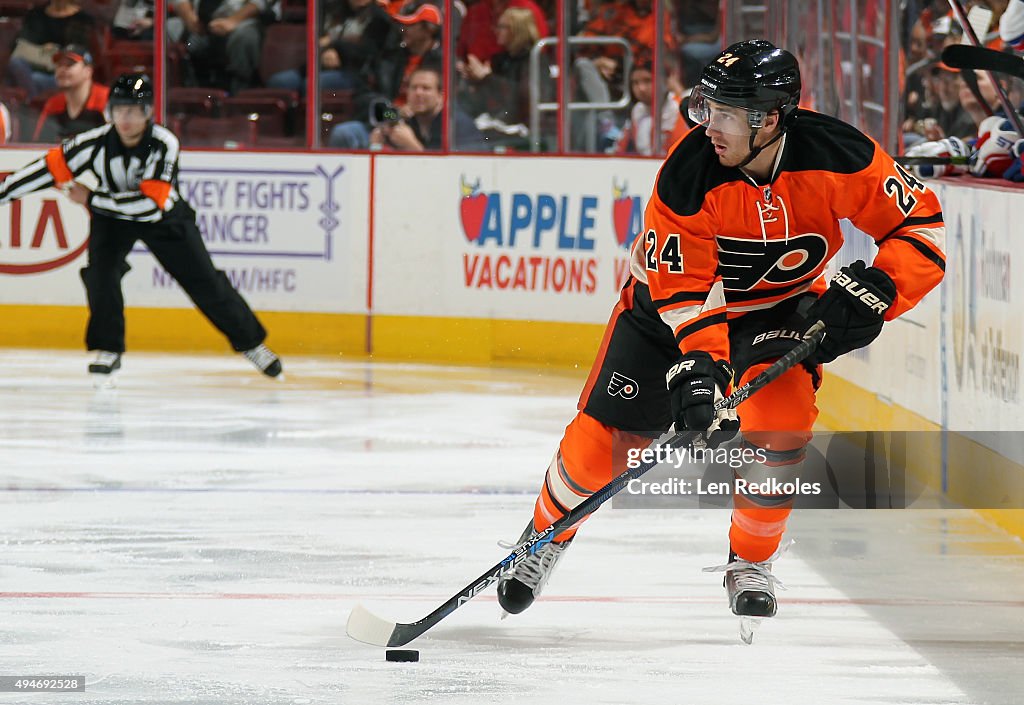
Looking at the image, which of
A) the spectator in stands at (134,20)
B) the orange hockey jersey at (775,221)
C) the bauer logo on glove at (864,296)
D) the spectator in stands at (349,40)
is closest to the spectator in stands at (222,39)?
the spectator in stands at (134,20)

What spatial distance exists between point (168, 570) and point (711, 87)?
5.97 feet

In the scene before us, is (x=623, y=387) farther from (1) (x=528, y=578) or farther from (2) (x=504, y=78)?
(2) (x=504, y=78)

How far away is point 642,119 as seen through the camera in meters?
8.52

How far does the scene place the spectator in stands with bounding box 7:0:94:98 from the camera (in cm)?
910

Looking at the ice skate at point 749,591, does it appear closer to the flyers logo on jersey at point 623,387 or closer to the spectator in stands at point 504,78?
the flyers logo on jersey at point 623,387

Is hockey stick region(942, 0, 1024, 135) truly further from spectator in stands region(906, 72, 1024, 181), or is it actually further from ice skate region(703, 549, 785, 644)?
ice skate region(703, 549, 785, 644)

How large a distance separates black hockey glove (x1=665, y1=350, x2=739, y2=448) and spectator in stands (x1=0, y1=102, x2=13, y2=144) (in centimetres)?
630

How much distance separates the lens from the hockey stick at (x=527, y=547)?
3434 millimetres

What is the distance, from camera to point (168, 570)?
4328mm

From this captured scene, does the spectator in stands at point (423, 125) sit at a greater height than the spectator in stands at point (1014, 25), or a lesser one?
lesser

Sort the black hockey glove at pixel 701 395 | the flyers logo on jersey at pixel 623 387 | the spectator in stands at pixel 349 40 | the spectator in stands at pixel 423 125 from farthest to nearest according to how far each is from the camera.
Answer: the spectator in stands at pixel 349 40 < the spectator in stands at pixel 423 125 < the flyers logo on jersey at pixel 623 387 < the black hockey glove at pixel 701 395

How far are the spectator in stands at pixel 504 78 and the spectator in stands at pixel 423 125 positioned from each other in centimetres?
11

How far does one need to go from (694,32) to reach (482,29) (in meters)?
0.98

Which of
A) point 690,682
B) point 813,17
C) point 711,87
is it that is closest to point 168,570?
point 690,682
